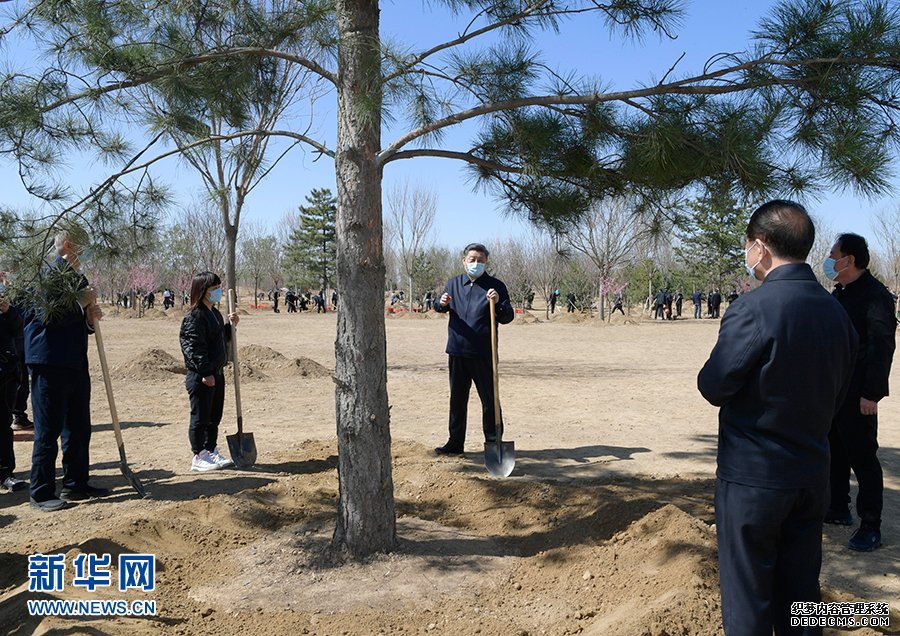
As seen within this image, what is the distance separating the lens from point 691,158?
3037 mm

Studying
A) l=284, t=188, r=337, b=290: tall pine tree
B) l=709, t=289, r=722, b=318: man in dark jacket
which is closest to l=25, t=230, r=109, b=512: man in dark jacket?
l=709, t=289, r=722, b=318: man in dark jacket

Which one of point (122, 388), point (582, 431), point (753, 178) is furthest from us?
point (122, 388)

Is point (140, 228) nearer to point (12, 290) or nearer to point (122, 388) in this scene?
point (12, 290)

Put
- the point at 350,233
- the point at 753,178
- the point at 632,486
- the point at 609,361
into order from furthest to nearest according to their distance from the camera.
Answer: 1. the point at 609,361
2. the point at 632,486
3. the point at 350,233
4. the point at 753,178

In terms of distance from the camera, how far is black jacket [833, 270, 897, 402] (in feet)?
12.6

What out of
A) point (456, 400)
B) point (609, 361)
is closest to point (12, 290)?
point (456, 400)

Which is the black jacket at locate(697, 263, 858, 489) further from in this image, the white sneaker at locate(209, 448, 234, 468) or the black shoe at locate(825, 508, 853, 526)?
the white sneaker at locate(209, 448, 234, 468)

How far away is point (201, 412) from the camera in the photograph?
17.5 ft

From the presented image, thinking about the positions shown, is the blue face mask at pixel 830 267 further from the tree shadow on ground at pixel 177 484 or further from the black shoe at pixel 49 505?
the black shoe at pixel 49 505

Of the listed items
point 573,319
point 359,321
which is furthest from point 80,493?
point 573,319

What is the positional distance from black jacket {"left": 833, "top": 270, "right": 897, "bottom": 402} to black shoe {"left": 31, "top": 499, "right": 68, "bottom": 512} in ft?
15.7

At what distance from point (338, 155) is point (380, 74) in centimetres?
59

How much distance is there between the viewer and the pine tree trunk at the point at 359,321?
338 cm

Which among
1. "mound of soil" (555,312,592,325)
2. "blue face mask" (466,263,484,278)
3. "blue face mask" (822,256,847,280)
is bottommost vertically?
"mound of soil" (555,312,592,325)
